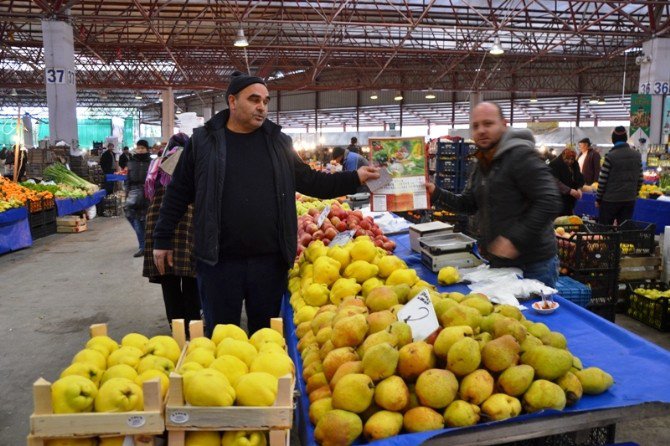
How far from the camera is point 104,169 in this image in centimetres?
1636

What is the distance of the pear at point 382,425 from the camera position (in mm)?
1587

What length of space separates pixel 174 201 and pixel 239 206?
39 cm

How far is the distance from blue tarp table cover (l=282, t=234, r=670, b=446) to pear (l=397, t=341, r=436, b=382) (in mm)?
214

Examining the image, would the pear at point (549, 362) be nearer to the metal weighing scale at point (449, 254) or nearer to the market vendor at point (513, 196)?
the market vendor at point (513, 196)

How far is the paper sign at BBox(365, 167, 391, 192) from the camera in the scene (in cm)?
291

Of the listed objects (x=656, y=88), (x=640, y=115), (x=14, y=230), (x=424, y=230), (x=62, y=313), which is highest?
(x=656, y=88)

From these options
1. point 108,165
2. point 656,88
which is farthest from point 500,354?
point 108,165

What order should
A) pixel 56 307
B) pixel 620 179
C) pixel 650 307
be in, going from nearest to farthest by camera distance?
pixel 650 307 < pixel 56 307 < pixel 620 179

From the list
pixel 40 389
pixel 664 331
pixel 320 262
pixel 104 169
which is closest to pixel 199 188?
pixel 320 262

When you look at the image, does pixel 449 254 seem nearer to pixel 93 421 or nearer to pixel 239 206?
pixel 239 206

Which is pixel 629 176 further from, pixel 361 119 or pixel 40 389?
pixel 361 119

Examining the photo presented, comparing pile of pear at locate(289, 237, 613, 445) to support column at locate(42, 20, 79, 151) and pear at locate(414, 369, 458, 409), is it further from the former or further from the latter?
support column at locate(42, 20, 79, 151)

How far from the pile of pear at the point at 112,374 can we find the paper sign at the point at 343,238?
72.0 inches

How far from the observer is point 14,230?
29.1ft
